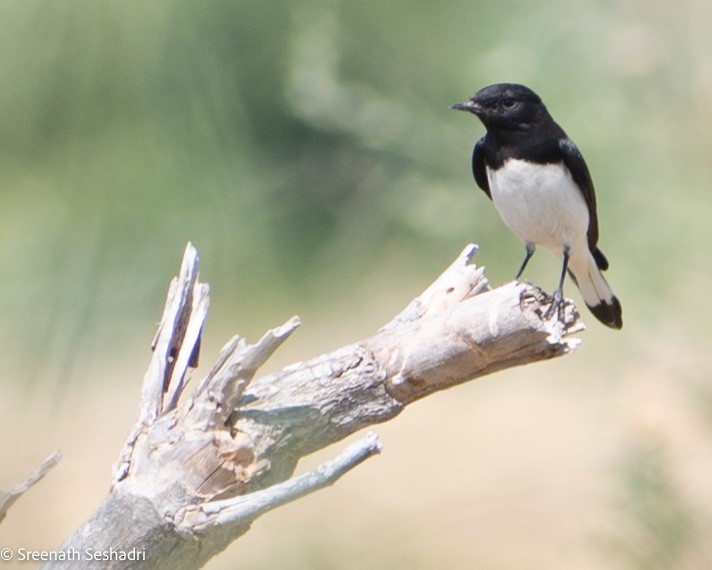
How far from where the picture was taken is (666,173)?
5.07 m

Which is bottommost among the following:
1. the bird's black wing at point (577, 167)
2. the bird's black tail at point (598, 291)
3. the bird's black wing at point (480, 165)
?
the bird's black tail at point (598, 291)

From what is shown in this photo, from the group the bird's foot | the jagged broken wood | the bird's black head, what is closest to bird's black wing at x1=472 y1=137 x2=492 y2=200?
the bird's black head

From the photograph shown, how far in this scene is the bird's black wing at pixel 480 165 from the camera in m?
3.71

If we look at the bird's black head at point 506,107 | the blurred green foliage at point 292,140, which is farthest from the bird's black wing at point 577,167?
the blurred green foliage at point 292,140

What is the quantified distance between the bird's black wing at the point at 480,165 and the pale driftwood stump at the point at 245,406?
1395mm

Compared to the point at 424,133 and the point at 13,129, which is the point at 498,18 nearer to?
the point at 424,133

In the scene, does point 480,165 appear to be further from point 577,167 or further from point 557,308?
point 557,308

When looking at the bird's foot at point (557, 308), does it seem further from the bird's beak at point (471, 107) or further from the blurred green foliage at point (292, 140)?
the blurred green foliage at point (292, 140)

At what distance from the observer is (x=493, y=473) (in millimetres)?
6039

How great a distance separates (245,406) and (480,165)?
1702mm

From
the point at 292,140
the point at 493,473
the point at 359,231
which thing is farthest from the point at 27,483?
the point at 493,473

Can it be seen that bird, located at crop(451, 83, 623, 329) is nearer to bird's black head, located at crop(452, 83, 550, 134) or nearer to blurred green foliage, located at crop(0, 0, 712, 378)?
bird's black head, located at crop(452, 83, 550, 134)

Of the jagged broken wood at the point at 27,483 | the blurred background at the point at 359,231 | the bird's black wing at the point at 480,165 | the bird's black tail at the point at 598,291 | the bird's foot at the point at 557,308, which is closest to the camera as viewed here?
the jagged broken wood at the point at 27,483

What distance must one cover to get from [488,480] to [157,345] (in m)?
3.79
